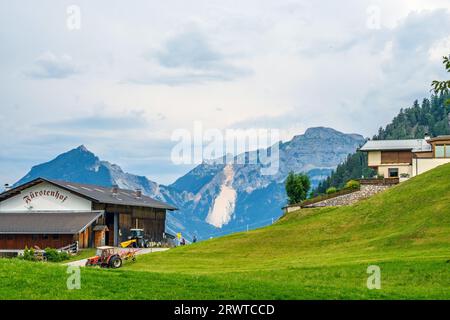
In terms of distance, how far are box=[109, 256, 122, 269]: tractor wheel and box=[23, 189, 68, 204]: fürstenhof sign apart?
40.3 metres

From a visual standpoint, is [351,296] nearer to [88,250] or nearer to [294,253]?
[294,253]

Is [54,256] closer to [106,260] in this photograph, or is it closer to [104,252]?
[104,252]

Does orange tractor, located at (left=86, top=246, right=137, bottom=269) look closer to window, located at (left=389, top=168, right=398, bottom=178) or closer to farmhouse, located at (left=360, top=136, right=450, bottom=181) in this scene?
farmhouse, located at (left=360, top=136, right=450, bottom=181)

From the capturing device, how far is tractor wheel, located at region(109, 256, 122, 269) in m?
59.3

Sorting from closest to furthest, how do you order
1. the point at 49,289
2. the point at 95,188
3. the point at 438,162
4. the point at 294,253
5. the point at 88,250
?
the point at 49,289, the point at 294,253, the point at 88,250, the point at 438,162, the point at 95,188

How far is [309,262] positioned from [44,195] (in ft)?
185

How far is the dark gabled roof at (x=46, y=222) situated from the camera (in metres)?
90.2

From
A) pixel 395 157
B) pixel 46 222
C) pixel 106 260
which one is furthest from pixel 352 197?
pixel 106 260

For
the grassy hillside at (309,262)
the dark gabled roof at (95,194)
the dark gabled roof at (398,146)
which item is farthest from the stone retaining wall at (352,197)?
the dark gabled roof at (95,194)

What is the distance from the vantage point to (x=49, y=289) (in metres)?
27.8

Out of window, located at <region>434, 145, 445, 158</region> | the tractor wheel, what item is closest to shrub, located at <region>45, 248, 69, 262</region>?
the tractor wheel

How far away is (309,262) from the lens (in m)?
52.8
